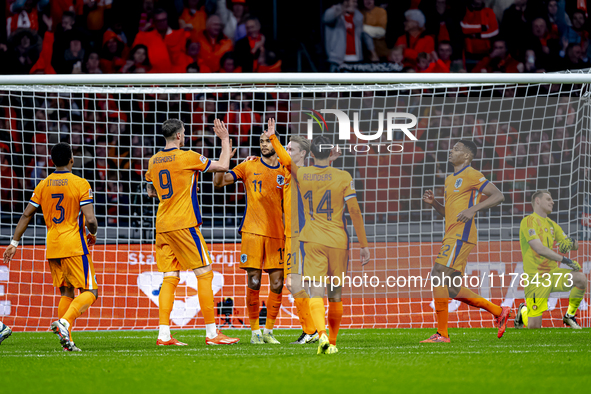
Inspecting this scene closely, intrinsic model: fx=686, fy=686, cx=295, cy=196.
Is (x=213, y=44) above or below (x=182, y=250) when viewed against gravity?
above

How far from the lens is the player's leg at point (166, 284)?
6246 mm

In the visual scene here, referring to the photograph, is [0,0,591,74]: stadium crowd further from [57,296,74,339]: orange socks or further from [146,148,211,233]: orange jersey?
[57,296,74,339]: orange socks

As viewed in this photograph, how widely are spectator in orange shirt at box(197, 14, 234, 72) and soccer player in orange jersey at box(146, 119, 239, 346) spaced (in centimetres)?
613

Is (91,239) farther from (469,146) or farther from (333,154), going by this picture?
(469,146)

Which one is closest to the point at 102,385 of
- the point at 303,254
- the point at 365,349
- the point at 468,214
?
the point at 303,254

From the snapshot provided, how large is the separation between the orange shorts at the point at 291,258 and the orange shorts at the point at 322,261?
64 cm

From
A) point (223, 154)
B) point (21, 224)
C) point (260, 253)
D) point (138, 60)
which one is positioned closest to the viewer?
point (223, 154)

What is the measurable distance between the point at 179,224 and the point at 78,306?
44.7 inches

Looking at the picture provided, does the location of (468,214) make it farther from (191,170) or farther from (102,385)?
(102,385)

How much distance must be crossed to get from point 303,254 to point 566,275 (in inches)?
158

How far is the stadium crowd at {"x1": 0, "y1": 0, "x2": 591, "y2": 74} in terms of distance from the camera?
11984mm

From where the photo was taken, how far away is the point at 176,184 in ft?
21.0

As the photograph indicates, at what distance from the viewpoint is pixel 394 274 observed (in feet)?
27.4

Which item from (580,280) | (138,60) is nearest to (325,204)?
(580,280)
